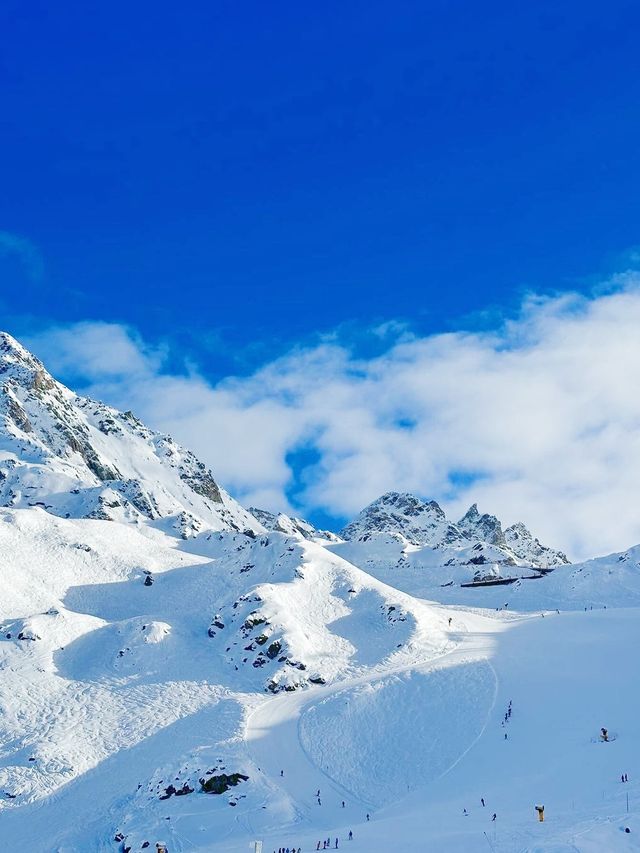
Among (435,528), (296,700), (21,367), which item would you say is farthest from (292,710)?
(435,528)

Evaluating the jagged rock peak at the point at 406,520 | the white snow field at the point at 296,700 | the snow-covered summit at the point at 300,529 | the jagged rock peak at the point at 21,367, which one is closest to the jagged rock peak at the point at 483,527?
the jagged rock peak at the point at 406,520

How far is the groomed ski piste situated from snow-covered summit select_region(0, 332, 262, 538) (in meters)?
27.9

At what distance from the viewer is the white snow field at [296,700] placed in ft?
106

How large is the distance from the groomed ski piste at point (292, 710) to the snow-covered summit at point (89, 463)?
27894mm

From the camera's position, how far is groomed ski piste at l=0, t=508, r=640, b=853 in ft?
105

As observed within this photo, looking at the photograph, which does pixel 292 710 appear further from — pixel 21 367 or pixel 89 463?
pixel 21 367

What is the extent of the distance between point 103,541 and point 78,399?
10650cm

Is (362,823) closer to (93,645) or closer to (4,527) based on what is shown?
(93,645)

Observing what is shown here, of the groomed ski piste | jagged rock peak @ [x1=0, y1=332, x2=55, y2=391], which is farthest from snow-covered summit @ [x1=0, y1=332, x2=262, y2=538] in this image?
the groomed ski piste

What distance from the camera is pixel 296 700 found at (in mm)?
48844

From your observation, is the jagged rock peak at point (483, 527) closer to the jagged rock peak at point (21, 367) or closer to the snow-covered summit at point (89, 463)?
the snow-covered summit at point (89, 463)

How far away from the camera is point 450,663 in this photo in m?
51.5

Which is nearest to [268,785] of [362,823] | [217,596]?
[362,823]

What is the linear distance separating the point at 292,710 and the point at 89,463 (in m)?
100
